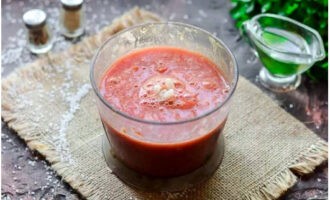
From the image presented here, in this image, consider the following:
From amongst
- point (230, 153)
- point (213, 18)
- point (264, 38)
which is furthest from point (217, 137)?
point (213, 18)

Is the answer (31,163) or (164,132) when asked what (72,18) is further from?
(164,132)

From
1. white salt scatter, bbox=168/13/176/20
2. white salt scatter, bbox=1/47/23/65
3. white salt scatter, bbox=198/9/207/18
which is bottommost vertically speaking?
white salt scatter, bbox=1/47/23/65

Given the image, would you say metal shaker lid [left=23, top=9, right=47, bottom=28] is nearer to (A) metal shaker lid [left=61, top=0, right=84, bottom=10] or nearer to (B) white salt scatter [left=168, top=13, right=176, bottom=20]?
(A) metal shaker lid [left=61, top=0, right=84, bottom=10]

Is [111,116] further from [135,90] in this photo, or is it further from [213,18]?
[213,18]

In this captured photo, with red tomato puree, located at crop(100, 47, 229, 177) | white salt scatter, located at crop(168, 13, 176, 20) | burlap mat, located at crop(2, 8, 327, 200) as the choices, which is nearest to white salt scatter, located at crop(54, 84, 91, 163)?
burlap mat, located at crop(2, 8, 327, 200)

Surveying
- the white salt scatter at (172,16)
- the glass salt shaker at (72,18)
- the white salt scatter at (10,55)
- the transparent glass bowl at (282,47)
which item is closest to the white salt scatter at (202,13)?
the white salt scatter at (172,16)

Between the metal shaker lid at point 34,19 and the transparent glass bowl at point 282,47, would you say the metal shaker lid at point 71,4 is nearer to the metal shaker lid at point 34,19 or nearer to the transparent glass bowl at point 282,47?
the metal shaker lid at point 34,19
